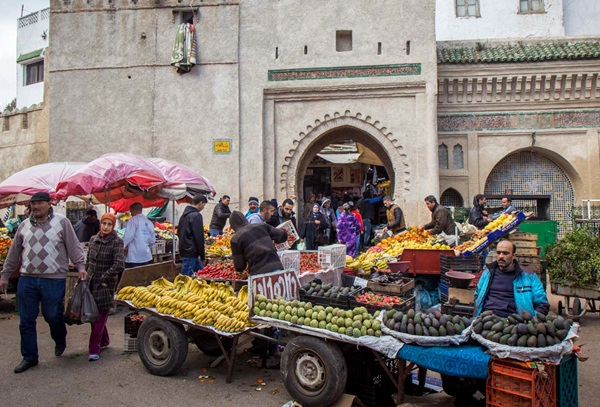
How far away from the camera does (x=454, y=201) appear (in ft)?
47.3

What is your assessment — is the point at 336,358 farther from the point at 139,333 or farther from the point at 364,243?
the point at 364,243

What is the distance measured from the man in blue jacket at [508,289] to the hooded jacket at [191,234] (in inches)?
164

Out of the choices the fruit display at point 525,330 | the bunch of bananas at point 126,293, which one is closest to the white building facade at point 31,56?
the bunch of bananas at point 126,293

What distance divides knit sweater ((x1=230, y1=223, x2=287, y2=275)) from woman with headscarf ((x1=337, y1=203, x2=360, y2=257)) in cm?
631

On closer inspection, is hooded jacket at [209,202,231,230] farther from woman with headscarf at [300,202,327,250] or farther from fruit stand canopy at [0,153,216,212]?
woman with headscarf at [300,202,327,250]

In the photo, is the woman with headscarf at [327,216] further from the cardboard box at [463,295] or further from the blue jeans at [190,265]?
the cardboard box at [463,295]

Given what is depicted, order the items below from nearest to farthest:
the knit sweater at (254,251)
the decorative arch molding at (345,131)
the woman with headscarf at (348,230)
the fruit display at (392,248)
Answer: the knit sweater at (254,251) → the fruit display at (392,248) → the woman with headscarf at (348,230) → the decorative arch molding at (345,131)

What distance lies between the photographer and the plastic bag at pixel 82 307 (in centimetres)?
516

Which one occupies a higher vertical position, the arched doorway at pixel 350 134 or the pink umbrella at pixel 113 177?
the arched doorway at pixel 350 134

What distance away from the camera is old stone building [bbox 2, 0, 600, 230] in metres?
13.4

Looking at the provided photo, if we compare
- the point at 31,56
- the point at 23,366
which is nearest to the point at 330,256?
the point at 23,366

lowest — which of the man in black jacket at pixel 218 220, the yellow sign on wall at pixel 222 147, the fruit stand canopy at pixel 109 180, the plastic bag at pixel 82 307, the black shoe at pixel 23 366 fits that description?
the black shoe at pixel 23 366

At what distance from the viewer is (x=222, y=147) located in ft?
45.3

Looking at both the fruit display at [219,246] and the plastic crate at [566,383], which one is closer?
the plastic crate at [566,383]
